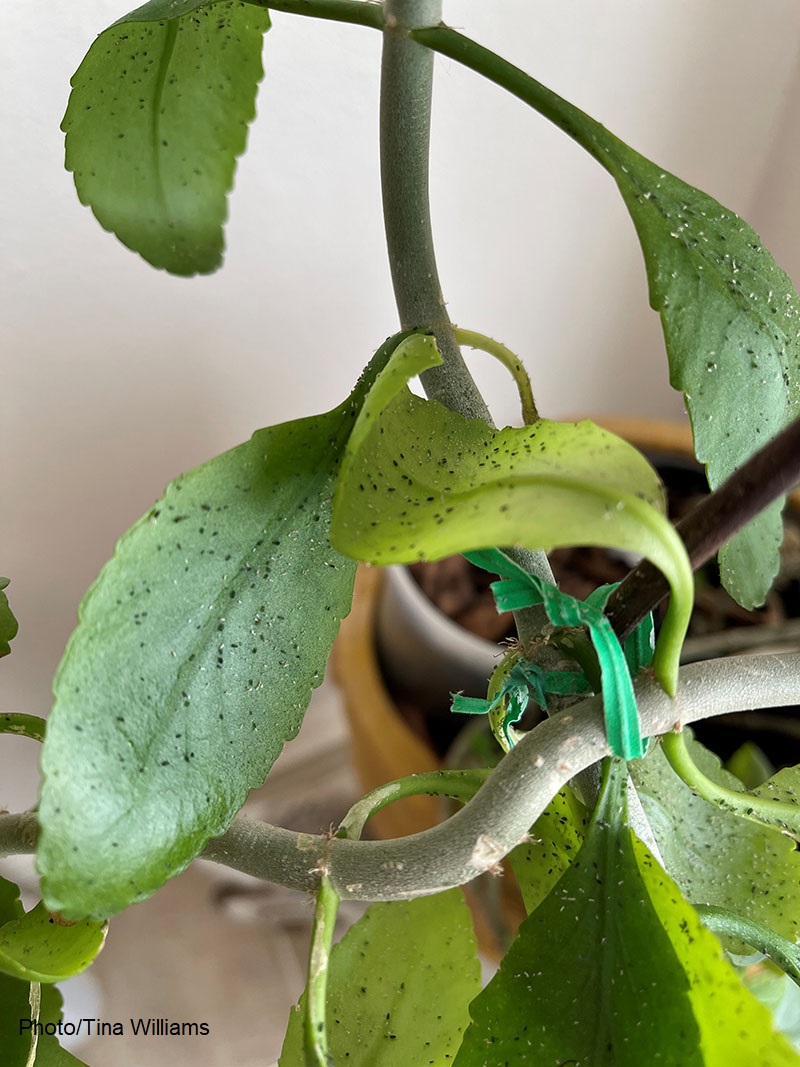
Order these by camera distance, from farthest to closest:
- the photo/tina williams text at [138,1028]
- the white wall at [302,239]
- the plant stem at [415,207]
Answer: the photo/tina williams text at [138,1028], the white wall at [302,239], the plant stem at [415,207]

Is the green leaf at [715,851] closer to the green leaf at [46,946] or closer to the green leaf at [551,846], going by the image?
the green leaf at [551,846]

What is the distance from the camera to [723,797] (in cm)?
25

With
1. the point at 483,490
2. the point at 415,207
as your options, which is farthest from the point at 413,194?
the point at 483,490

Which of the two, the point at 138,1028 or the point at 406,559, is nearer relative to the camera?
the point at 406,559

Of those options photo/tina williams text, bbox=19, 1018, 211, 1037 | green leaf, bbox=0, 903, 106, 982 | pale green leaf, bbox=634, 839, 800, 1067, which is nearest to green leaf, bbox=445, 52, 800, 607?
pale green leaf, bbox=634, 839, 800, 1067

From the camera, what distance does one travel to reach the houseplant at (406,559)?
215 mm

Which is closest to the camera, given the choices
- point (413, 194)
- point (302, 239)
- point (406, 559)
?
point (406, 559)

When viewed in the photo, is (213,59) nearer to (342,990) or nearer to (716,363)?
(716,363)

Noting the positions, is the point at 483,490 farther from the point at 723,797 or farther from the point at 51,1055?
the point at 51,1055

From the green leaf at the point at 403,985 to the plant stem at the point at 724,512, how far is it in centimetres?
15

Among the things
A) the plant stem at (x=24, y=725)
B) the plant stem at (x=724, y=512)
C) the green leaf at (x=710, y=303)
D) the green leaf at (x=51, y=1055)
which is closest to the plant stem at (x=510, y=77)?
the green leaf at (x=710, y=303)

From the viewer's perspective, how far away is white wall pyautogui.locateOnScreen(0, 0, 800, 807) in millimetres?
484

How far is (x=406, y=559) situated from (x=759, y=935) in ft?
0.58

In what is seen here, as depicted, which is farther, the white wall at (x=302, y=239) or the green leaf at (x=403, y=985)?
the white wall at (x=302, y=239)
